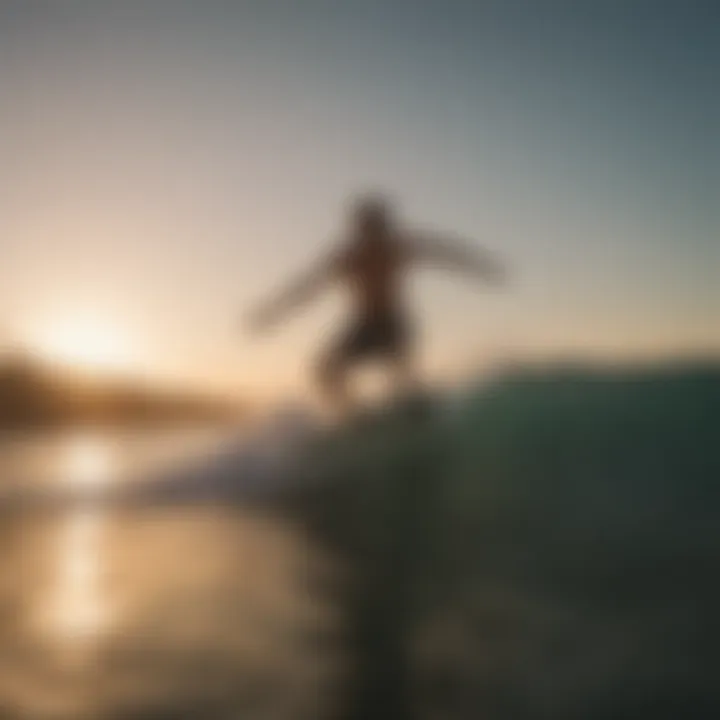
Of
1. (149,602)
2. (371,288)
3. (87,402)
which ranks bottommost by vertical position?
(149,602)

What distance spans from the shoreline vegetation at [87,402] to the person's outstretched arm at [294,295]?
0.38 feet

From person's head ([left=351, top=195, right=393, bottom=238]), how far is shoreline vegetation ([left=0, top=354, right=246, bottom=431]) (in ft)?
0.94

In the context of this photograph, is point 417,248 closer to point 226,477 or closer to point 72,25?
point 226,477

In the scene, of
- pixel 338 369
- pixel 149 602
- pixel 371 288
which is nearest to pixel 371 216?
pixel 371 288

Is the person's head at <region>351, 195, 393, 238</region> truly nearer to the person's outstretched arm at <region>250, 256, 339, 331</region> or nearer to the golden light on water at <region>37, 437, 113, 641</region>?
the person's outstretched arm at <region>250, 256, 339, 331</region>

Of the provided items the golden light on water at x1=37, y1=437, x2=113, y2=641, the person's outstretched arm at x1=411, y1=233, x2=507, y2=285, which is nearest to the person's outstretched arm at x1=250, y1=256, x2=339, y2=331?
the person's outstretched arm at x1=411, y1=233, x2=507, y2=285

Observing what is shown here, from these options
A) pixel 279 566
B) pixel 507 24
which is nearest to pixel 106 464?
pixel 279 566

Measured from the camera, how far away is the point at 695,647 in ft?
3.28

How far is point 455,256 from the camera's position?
1.09 m

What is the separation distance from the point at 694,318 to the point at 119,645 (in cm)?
86

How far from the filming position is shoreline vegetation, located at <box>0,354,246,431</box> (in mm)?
1064

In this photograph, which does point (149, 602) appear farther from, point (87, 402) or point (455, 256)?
point (455, 256)

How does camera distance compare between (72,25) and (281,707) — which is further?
(72,25)

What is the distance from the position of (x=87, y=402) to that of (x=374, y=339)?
1.28 feet
